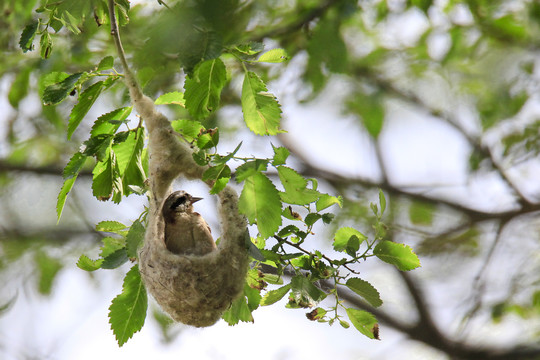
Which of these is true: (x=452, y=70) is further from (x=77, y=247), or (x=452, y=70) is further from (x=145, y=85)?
(x=77, y=247)

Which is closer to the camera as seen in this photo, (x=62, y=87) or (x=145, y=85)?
(x=62, y=87)

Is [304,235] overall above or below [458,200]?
above

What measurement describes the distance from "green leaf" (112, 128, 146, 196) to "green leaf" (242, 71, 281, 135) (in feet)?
1.13

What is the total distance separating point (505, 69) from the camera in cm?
293

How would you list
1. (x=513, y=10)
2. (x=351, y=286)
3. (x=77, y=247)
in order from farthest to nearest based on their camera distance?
(x=77, y=247), (x=513, y=10), (x=351, y=286)

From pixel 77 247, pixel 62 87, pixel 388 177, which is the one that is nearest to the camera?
pixel 62 87

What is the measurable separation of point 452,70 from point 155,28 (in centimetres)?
279

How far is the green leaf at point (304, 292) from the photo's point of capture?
1295 mm

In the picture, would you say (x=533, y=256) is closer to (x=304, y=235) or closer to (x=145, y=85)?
(x=304, y=235)

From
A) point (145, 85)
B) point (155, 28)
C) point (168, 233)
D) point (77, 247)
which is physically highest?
point (155, 28)

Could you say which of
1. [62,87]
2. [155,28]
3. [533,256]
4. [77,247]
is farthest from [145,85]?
[533,256]

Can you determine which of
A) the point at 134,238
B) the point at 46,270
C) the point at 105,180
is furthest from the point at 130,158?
the point at 46,270

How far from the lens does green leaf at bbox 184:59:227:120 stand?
3.83 ft

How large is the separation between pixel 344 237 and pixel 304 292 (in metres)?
0.19
